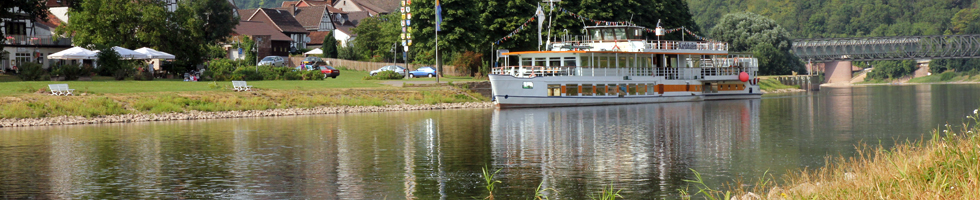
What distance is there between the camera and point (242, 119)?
45.6 metres

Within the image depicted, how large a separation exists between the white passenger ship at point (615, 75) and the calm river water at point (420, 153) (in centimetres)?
1011

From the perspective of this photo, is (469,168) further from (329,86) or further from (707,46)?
(707,46)

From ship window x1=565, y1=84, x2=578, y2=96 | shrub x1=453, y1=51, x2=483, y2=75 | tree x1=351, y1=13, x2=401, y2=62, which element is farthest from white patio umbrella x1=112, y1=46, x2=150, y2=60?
tree x1=351, y1=13, x2=401, y2=62

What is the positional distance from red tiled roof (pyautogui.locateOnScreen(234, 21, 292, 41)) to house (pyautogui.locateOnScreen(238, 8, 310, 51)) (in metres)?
5.06

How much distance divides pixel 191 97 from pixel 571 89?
2203 centimetres

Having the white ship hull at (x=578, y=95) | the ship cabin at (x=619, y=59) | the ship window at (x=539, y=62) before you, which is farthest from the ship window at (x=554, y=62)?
the white ship hull at (x=578, y=95)

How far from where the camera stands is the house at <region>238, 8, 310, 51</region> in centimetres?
13288

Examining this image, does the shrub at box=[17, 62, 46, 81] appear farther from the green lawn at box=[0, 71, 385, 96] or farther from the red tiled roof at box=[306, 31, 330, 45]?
the red tiled roof at box=[306, 31, 330, 45]

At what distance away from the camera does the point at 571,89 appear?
5791cm

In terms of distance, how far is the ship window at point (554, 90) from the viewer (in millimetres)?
57000

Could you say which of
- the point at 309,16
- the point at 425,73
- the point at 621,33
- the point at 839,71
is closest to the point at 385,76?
the point at 425,73

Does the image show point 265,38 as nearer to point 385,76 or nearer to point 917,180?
point 385,76

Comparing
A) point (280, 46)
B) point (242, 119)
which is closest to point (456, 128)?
point (242, 119)

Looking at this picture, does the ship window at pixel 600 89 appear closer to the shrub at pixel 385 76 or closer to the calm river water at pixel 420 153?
the calm river water at pixel 420 153
